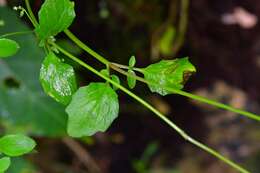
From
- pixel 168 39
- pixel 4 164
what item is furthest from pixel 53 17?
pixel 168 39

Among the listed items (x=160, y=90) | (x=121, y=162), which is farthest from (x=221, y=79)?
(x=160, y=90)

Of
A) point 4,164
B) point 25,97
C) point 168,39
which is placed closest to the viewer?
point 4,164

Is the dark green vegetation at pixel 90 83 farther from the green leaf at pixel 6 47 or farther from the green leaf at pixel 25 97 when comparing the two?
the green leaf at pixel 25 97

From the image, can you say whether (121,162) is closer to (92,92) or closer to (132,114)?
A: (132,114)

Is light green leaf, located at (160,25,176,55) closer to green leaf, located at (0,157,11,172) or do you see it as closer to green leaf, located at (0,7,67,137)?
green leaf, located at (0,7,67,137)

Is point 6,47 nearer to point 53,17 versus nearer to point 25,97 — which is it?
point 53,17
